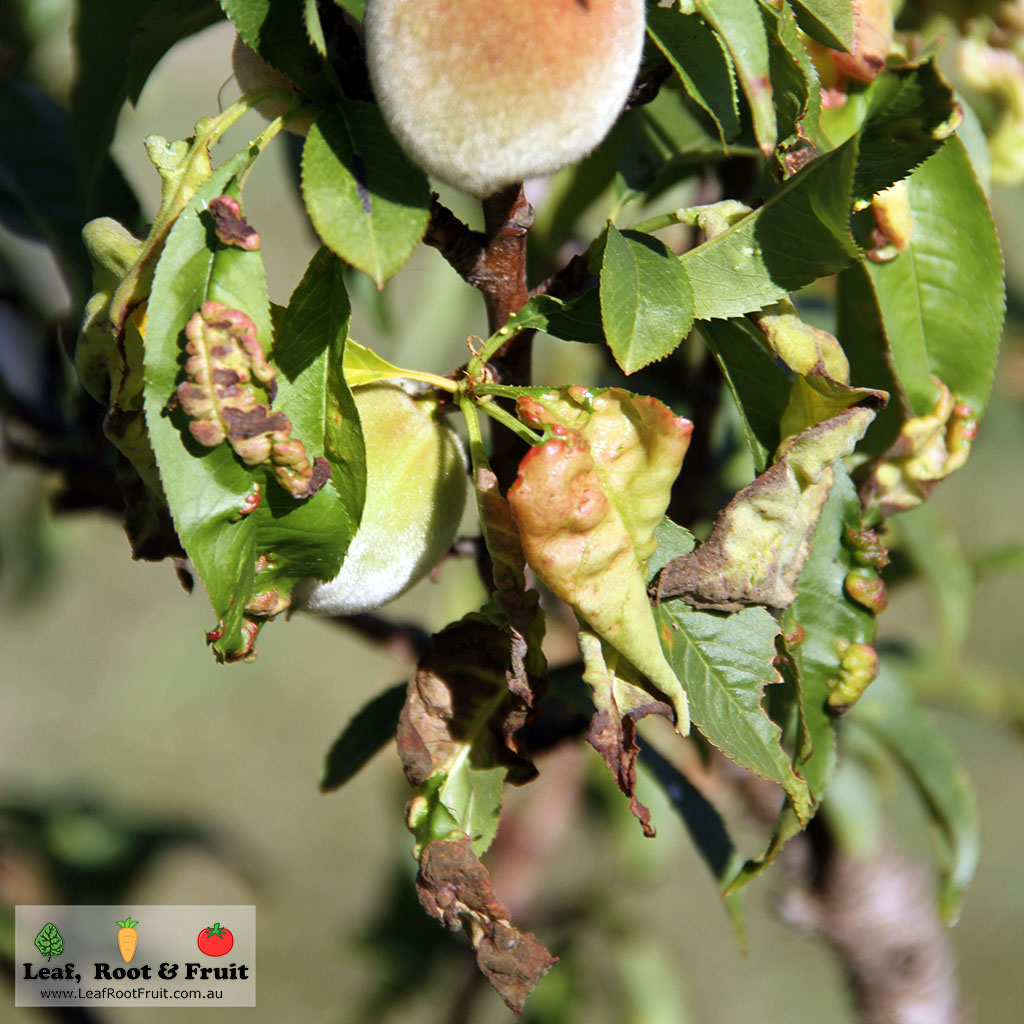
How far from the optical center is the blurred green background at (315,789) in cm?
142

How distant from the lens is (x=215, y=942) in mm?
1081

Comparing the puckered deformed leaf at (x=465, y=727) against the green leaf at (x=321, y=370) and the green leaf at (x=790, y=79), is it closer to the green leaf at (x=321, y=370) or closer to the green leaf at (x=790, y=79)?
the green leaf at (x=321, y=370)

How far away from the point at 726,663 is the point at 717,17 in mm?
349

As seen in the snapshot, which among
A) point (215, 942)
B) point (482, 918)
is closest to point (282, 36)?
point (482, 918)

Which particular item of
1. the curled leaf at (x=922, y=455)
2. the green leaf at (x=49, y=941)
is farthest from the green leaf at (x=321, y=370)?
the green leaf at (x=49, y=941)

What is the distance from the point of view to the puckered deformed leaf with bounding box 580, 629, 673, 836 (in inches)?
21.2

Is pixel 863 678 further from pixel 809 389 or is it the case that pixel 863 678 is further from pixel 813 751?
pixel 809 389

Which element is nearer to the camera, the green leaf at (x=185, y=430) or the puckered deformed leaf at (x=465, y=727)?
the green leaf at (x=185, y=430)

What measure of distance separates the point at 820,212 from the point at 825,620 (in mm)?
255

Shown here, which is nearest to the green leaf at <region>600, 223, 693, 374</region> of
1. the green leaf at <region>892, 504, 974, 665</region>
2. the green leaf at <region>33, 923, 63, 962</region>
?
the green leaf at <region>892, 504, 974, 665</region>

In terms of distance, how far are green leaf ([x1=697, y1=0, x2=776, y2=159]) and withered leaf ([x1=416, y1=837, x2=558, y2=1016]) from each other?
0.44m

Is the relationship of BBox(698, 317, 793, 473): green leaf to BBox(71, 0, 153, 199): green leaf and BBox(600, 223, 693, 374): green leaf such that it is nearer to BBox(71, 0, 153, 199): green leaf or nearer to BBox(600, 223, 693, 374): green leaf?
BBox(600, 223, 693, 374): green leaf

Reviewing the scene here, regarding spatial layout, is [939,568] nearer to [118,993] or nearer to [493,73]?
[493,73]

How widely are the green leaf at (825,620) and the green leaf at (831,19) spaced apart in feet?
0.80
